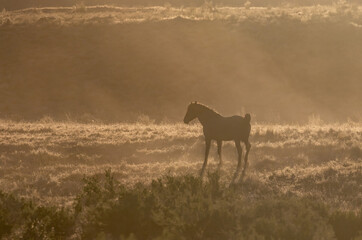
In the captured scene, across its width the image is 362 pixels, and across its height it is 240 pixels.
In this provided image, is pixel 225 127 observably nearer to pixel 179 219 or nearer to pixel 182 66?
pixel 179 219

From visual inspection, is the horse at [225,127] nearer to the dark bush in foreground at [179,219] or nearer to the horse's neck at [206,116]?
the horse's neck at [206,116]

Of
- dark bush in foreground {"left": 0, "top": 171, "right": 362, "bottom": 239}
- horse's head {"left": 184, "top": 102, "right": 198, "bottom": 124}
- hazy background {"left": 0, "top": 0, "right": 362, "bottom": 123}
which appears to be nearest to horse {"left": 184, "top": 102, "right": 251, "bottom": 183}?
horse's head {"left": 184, "top": 102, "right": 198, "bottom": 124}

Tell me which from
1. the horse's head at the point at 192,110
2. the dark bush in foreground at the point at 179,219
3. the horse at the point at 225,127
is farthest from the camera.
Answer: the horse's head at the point at 192,110

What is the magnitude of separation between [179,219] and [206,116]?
7.61 metres

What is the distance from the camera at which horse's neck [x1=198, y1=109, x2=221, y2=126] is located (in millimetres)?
19969

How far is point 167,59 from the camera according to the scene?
157ft

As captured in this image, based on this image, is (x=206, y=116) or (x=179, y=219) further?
(x=206, y=116)

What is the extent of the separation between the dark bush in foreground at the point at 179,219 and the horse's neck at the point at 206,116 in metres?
5.20

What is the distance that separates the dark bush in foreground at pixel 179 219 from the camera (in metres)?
12.6

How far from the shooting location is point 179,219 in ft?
41.7

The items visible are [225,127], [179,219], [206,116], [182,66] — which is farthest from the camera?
[182,66]

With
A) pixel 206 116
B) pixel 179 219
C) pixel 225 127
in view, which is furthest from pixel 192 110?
pixel 179 219

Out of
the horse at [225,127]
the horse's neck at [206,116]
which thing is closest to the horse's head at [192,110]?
the horse at [225,127]

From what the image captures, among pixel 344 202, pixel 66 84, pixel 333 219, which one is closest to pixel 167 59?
pixel 66 84
